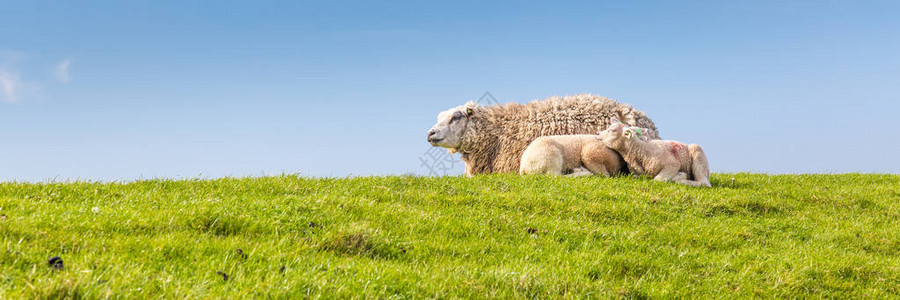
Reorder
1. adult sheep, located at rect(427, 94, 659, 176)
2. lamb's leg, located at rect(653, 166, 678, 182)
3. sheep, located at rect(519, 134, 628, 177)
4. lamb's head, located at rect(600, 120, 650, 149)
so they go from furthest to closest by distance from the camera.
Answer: adult sheep, located at rect(427, 94, 659, 176) → sheep, located at rect(519, 134, 628, 177) → lamb's head, located at rect(600, 120, 650, 149) → lamb's leg, located at rect(653, 166, 678, 182)

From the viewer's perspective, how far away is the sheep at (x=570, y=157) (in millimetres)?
12539

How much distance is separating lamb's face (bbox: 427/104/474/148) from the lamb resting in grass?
356 cm

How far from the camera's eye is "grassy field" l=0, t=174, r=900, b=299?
4891mm

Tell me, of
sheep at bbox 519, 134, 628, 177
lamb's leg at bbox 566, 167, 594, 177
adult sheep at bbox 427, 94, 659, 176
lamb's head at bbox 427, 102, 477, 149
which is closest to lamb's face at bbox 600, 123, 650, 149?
sheep at bbox 519, 134, 628, 177

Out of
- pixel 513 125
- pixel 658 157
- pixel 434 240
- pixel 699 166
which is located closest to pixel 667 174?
pixel 658 157

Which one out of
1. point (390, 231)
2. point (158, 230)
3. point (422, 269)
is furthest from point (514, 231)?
point (158, 230)

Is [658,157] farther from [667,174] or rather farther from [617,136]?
[617,136]

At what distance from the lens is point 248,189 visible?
9.26 m

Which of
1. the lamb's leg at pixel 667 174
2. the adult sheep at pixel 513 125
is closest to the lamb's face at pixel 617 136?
the lamb's leg at pixel 667 174

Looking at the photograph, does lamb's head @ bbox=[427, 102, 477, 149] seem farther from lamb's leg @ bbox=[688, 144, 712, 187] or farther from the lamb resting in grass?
lamb's leg @ bbox=[688, 144, 712, 187]

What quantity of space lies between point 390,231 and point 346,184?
3.50 m

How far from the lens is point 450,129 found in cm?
1480

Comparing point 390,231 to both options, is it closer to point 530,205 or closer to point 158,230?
point 158,230

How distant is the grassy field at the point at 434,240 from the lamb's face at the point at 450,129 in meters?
3.29
